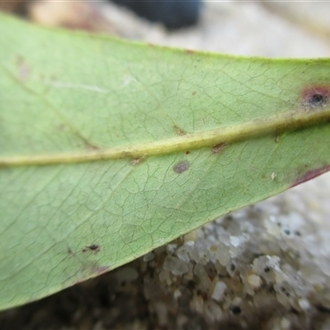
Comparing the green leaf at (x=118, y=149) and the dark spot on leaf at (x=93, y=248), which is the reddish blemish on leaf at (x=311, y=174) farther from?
the dark spot on leaf at (x=93, y=248)

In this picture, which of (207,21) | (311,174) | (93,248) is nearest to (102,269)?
(93,248)

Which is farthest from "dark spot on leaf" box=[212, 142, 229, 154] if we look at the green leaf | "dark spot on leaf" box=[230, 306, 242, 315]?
"dark spot on leaf" box=[230, 306, 242, 315]

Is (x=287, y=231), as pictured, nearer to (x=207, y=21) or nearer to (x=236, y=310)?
(x=236, y=310)

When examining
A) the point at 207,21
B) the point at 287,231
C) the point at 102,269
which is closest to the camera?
the point at 102,269

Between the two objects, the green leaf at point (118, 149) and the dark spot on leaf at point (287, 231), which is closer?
the green leaf at point (118, 149)

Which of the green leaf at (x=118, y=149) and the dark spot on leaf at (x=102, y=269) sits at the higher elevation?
the green leaf at (x=118, y=149)

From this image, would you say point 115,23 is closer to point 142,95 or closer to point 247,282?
point 142,95

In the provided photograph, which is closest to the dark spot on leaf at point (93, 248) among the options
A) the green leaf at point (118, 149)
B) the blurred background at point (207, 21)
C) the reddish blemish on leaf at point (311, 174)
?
the green leaf at point (118, 149)

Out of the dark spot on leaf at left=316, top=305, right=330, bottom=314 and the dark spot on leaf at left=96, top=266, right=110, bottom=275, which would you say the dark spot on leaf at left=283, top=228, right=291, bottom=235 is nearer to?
the dark spot on leaf at left=316, top=305, right=330, bottom=314
